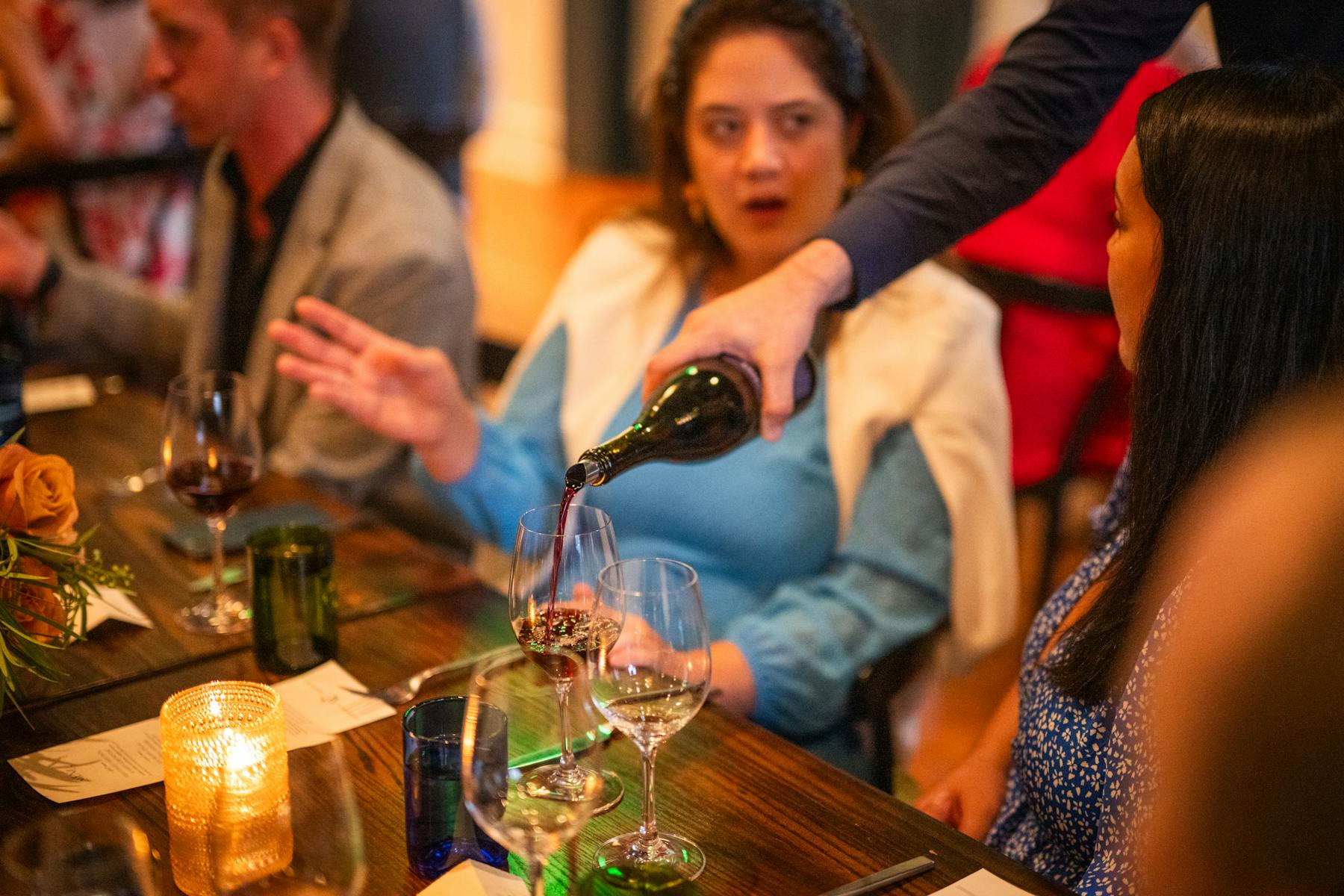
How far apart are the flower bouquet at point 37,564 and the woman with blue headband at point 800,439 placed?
0.57m

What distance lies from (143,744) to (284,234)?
143cm

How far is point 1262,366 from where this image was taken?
105cm

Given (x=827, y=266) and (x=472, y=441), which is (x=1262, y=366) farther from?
(x=472, y=441)

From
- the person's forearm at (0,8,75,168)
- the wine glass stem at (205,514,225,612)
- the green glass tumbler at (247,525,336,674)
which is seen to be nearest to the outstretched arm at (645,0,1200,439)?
the green glass tumbler at (247,525,336,674)

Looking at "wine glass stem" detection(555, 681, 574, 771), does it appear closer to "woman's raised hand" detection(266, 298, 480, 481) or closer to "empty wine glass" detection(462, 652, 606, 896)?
"empty wine glass" detection(462, 652, 606, 896)

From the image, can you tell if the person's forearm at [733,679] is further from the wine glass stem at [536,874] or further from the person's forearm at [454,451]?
the wine glass stem at [536,874]

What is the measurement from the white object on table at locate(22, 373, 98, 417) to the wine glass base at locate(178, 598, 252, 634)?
853mm

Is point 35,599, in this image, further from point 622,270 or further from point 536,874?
point 622,270

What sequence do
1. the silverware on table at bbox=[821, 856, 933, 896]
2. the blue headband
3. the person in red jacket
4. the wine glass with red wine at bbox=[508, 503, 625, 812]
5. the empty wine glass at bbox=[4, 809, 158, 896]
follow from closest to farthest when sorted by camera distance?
1. the empty wine glass at bbox=[4, 809, 158, 896]
2. the silverware on table at bbox=[821, 856, 933, 896]
3. the wine glass with red wine at bbox=[508, 503, 625, 812]
4. the blue headband
5. the person in red jacket

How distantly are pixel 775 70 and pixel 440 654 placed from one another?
0.95m

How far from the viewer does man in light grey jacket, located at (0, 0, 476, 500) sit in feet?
7.32

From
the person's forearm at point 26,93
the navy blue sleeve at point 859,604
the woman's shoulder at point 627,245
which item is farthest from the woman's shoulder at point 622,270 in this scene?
the person's forearm at point 26,93

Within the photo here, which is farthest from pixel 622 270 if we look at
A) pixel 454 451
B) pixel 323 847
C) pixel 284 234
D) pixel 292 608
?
pixel 323 847

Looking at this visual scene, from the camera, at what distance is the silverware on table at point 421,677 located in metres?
1.26
